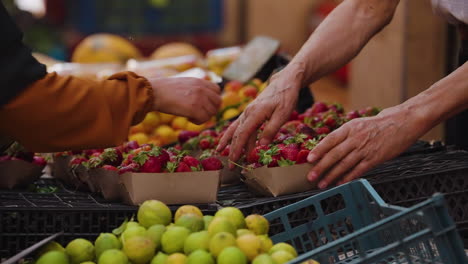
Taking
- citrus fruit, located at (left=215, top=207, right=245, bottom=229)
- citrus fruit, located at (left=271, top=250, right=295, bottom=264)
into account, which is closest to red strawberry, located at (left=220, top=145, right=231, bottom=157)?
citrus fruit, located at (left=215, top=207, right=245, bottom=229)

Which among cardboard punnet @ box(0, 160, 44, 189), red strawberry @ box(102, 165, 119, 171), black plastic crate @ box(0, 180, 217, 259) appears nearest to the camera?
black plastic crate @ box(0, 180, 217, 259)

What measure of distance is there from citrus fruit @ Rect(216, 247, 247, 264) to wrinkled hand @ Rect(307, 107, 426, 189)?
734 mm

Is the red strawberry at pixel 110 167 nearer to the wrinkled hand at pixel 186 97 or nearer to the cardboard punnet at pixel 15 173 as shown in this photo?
→ the wrinkled hand at pixel 186 97

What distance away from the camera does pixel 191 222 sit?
217cm

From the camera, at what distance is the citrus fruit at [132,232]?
7.14 feet

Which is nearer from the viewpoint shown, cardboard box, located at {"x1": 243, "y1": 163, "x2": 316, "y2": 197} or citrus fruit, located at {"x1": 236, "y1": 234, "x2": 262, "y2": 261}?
citrus fruit, located at {"x1": 236, "y1": 234, "x2": 262, "y2": 261}

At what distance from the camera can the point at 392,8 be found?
11.0ft

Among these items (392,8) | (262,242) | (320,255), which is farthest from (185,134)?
(320,255)

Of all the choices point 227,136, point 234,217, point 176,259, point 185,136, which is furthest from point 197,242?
point 185,136

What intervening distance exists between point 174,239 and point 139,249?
9cm

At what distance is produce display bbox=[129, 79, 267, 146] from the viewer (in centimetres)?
435

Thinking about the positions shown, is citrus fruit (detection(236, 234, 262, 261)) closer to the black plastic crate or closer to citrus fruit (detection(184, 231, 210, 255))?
citrus fruit (detection(184, 231, 210, 255))

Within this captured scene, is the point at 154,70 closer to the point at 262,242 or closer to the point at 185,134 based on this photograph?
the point at 185,134

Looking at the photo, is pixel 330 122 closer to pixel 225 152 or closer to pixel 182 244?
pixel 225 152
